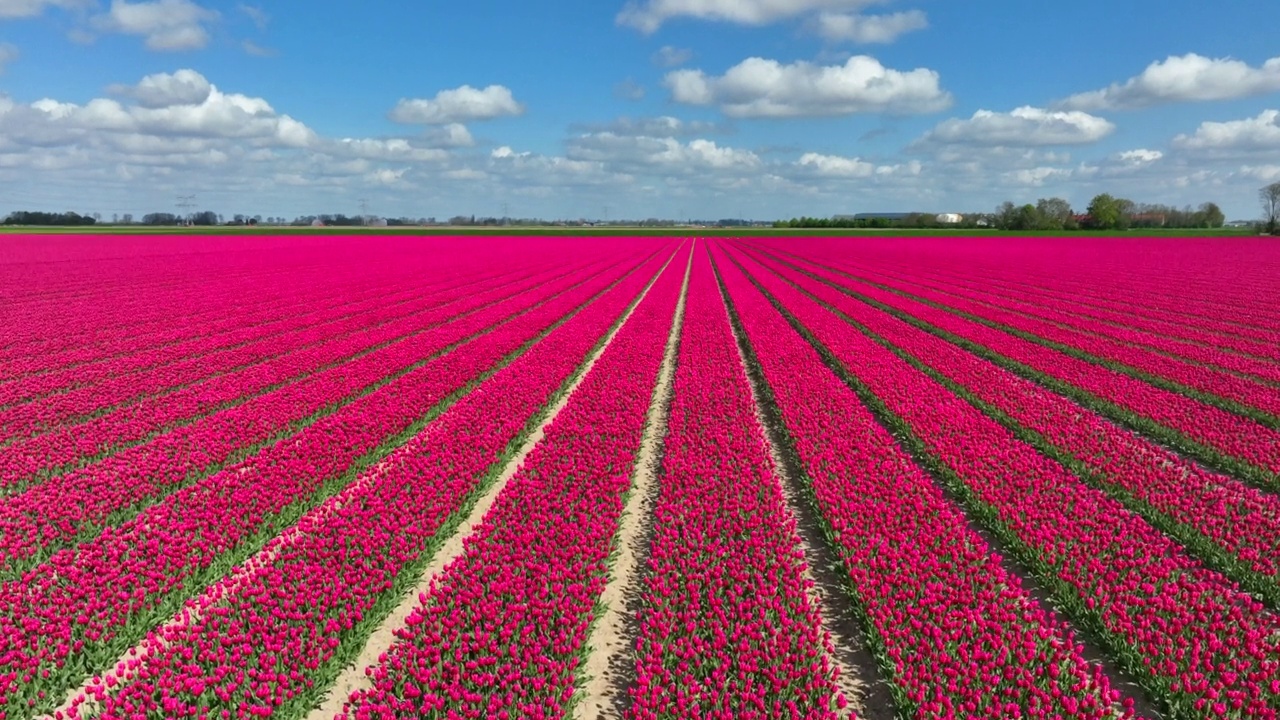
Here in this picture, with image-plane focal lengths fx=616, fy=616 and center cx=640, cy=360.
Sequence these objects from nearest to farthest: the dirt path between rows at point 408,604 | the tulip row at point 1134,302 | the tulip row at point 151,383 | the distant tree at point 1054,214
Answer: the dirt path between rows at point 408,604 < the tulip row at point 151,383 < the tulip row at point 1134,302 < the distant tree at point 1054,214

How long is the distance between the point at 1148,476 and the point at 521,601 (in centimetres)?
997

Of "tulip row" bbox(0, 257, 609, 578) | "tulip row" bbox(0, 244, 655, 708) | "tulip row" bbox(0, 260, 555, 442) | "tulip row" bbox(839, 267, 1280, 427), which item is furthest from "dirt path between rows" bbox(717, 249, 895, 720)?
"tulip row" bbox(0, 260, 555, 442)

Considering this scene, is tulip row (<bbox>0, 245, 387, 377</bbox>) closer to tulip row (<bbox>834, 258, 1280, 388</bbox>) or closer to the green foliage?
tulip row (<bbox>834, 258, 1280, 388</bbox>)

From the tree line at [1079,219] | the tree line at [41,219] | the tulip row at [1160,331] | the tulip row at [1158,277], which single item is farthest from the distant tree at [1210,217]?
the tree line at [41,219]

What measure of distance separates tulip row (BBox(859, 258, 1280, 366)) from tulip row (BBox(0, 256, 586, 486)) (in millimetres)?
24842

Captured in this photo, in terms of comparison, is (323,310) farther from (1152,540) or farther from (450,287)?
(1152,540)

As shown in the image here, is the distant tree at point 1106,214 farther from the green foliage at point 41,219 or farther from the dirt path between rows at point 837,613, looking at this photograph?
the green foliage at point 41,219

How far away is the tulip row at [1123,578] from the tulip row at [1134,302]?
15.9 meters

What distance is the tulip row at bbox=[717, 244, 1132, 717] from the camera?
525 cm

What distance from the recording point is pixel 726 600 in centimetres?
657

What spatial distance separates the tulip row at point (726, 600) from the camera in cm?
525

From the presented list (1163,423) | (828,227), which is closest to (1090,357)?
(1163,423)

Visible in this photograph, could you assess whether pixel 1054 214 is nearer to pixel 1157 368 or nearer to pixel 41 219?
pixel 1157 368

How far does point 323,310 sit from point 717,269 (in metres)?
31.4
